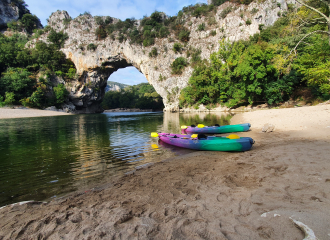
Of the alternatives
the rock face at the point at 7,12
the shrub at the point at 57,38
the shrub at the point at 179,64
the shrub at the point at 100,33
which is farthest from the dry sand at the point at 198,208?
the rock face at the point at 7,12

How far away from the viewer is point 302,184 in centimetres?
305

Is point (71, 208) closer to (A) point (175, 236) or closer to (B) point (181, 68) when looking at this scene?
(A) point (175, 236)

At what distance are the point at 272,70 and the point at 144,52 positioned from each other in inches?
1294

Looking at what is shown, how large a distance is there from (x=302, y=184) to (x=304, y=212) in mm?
1118

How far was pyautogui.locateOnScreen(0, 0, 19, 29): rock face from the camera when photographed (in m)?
55.0

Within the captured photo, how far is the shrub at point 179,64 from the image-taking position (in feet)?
145

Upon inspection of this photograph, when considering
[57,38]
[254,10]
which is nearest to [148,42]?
[254,10]

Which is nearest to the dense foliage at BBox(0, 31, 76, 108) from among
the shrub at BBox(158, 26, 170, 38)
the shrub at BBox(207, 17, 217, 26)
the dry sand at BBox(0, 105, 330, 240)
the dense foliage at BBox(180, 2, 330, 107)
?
the shrub at BBox(158, 26, 170, 38)

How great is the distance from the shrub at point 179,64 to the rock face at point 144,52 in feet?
4.49

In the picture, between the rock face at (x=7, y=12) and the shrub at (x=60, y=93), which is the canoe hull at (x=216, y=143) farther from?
the rock face at (x=7, y=12)

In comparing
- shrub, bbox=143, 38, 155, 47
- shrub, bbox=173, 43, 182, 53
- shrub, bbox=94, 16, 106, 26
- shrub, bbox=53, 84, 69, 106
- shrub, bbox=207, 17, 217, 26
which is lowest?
shrub, bbox=53, 84, 69, 106

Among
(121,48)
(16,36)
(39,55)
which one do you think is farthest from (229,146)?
(16,36)

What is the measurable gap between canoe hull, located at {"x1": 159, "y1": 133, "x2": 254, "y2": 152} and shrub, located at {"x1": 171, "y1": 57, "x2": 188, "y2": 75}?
39130mm

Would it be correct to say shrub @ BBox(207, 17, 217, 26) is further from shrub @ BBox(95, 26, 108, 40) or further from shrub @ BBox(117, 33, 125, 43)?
shrub @ BBox(95, 26, 108, 40)
